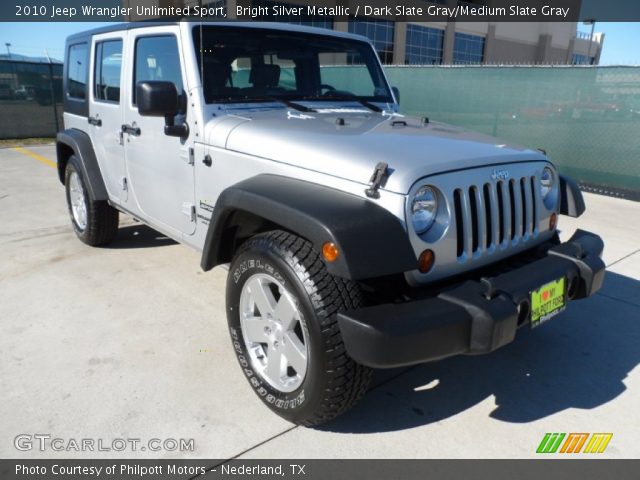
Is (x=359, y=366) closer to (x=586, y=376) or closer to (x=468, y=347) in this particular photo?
(x=468, y=347)

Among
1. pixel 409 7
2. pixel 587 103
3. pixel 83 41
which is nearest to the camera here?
A: pixel 83 41

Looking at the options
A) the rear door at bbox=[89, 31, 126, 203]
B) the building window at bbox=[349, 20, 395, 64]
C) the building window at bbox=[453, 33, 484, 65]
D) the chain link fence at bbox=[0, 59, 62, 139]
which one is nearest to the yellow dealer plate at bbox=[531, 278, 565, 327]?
the rear door at bbox=[89, 31, 126, 203]

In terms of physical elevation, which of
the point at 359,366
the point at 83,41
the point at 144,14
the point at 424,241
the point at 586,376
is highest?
the point at 144,14

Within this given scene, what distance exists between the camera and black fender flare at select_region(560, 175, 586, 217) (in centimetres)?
300

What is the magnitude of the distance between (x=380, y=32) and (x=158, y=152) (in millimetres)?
33185

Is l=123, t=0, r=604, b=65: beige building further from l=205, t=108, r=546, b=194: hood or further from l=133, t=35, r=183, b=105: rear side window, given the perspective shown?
l=205, t=108, r=546, b=194: hood

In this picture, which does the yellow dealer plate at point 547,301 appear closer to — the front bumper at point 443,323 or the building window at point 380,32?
the front bumper at point 443,323

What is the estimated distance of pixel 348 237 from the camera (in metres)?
1.99

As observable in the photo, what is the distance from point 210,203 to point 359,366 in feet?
4.53

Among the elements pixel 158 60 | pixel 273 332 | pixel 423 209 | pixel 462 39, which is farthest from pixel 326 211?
pixel 462 39

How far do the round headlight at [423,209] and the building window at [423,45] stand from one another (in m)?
36.4

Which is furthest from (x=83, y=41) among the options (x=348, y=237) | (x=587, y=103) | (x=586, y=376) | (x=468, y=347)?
(x=587, y=103)

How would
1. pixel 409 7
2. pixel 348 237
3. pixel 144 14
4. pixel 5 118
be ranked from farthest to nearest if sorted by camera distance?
pixel 409 7, pixel 144 14, pixel 5 118, pixel 348 237

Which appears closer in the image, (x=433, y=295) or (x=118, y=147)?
(x=433, y=295)
